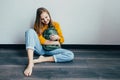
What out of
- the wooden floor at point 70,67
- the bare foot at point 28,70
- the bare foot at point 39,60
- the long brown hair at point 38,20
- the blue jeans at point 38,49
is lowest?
the wooden floor at point 70,67

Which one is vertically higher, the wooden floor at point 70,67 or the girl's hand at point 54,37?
the girl's hand at point 54,37

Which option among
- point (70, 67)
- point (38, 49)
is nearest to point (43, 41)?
point (38, 49)

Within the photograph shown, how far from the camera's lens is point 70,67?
2.47 metres

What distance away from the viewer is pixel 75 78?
2.21m

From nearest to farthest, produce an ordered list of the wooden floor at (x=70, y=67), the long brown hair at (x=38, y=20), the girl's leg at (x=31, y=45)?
1. the wooden floor at (x=70, y=67)
2. the girl's leg at (x=31, y=45)
3. the long brown hair at (x=38, y=20)

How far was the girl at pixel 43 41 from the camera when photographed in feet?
8.32

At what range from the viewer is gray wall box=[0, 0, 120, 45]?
9.52 ft

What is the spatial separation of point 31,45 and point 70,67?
1.58 ft

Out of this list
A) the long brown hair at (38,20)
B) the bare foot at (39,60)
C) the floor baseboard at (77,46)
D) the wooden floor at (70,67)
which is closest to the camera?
the wooden floor at (70,67)

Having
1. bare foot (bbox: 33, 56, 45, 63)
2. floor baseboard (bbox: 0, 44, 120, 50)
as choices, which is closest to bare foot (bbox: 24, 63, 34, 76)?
bare foot (bbox: 33, 56, 45, 63)

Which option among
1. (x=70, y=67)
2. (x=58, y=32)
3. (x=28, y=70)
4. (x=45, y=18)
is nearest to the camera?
(x=28, y=70)

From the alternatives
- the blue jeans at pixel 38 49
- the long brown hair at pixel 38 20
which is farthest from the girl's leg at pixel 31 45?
the long brown hair at pixel 38 20

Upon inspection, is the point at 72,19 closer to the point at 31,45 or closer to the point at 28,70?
the point at 31,45

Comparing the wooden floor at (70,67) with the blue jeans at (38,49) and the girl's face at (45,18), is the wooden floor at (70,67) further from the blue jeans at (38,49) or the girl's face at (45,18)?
the girl's face at (45,18)
